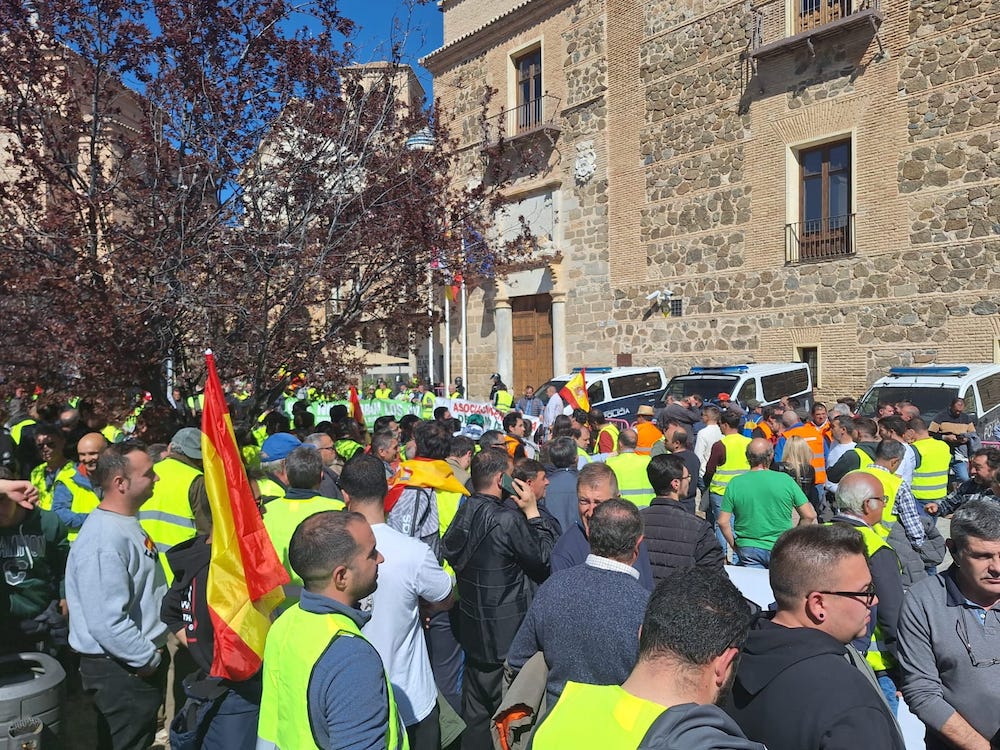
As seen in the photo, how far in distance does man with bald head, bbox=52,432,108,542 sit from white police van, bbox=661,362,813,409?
10.7 meters

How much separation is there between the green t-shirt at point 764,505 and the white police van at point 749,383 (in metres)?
8.72

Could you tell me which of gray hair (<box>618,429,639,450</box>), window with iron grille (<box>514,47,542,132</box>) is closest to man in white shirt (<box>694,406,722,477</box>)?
gray hair (<box>618,429,639,450</box>)

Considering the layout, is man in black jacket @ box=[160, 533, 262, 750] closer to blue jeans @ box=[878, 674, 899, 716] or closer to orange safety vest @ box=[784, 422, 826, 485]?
blue jeans @ box=[878, 674, 899, 716]

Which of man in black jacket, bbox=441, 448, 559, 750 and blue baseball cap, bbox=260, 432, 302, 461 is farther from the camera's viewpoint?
blue baseball cap, bbox=260, 432, 302, 461

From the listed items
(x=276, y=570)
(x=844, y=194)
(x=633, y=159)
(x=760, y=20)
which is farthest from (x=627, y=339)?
(x=276, y=570)

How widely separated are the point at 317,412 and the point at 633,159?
12110mm

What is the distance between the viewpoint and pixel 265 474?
18.8 feet

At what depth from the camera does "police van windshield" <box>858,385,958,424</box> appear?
1236 cm

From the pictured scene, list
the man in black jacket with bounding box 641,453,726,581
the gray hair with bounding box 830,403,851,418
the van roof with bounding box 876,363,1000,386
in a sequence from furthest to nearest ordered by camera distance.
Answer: the van roof with bounding box 876,363,1000,386 < the gray hair with bounding box 830,403,851,418 < the man in black jacket with bounding box 641,453,726,581

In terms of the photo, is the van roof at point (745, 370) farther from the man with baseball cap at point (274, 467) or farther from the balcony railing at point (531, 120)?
the man with baseball cap at point (274, 467)

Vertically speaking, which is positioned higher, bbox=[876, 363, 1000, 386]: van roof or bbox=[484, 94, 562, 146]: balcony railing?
bbox=[484, 94, 562, 146]: balcony railing

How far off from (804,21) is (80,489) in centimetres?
1747

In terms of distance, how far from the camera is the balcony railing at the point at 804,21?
16109mm

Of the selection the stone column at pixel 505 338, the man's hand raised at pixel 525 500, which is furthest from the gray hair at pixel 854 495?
the stone column at pixel 505 338
